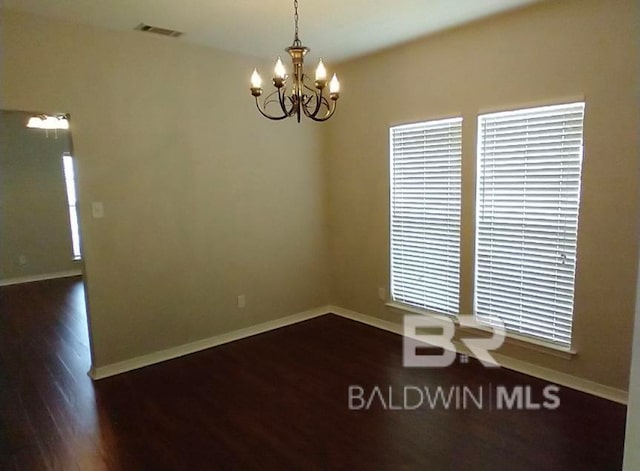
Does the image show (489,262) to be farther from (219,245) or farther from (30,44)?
(30,44)

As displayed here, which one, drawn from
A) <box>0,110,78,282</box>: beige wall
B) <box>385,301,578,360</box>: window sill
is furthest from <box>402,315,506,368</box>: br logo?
<box>0,110,78,282</box>: beige wall

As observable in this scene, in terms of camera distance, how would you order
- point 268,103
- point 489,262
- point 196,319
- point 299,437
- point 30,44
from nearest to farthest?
point 299,437 → point 30,44 → point 489,262 → point 196,319 → point 268,103

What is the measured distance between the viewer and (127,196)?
3500 millimetres

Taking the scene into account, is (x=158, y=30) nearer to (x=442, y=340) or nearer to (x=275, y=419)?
(x=275, y=419)

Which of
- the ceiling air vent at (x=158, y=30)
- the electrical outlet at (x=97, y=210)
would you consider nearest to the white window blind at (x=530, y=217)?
the ceiling air vent at (x=158, y=30)

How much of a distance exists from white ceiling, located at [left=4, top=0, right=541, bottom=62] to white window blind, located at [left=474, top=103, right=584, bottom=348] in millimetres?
900

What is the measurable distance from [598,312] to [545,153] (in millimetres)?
1185

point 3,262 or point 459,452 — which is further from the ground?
point 3,262

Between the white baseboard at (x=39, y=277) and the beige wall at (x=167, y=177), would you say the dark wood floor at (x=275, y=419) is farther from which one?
the white baseboard at (x=39, y=277)

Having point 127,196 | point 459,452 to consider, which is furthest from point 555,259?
point 127,196

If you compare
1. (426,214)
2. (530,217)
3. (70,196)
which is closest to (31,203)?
(70,196)

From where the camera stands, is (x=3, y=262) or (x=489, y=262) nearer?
(x=489, y=262)

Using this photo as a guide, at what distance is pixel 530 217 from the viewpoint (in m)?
3.19

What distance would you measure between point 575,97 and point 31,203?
757 centimetres
